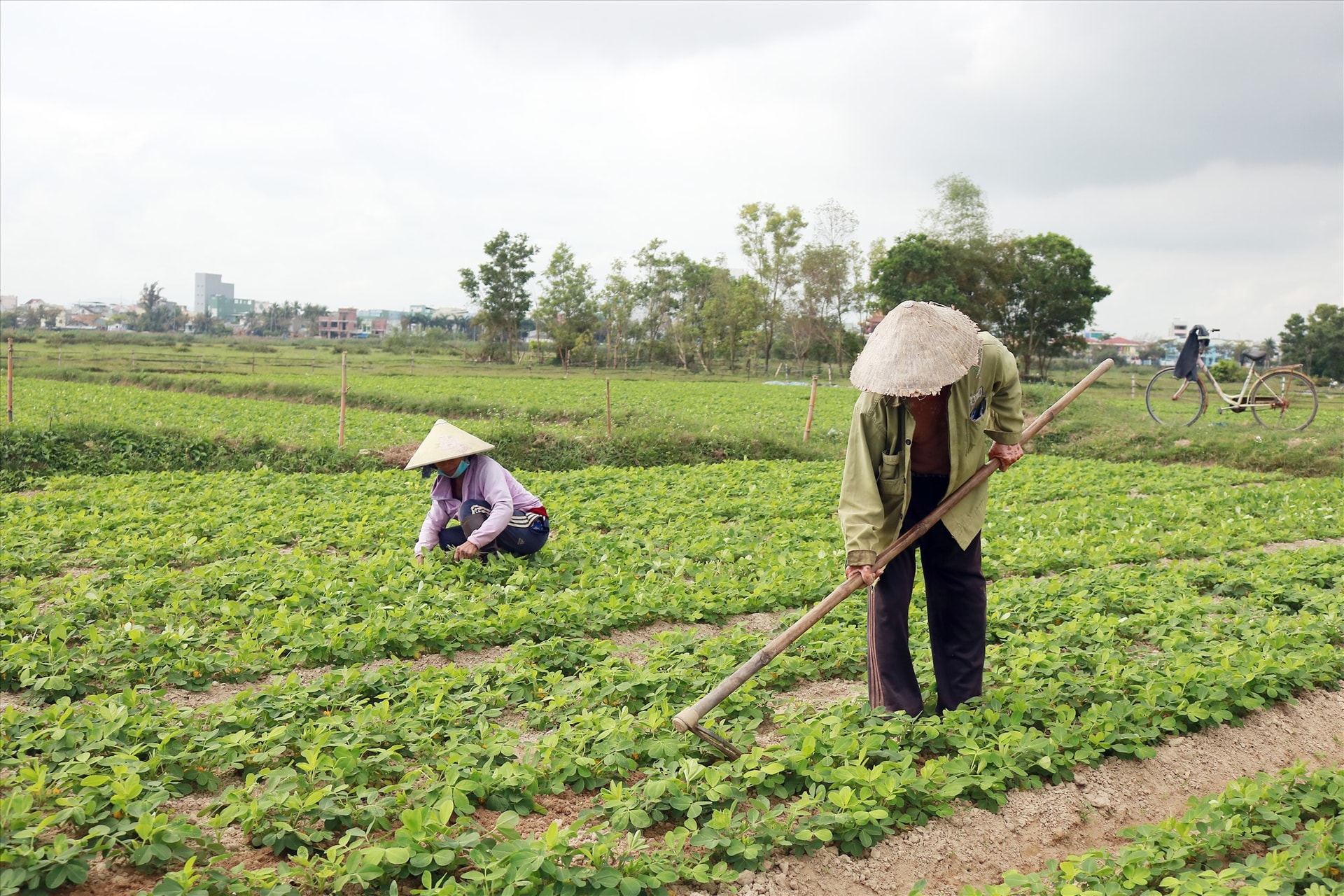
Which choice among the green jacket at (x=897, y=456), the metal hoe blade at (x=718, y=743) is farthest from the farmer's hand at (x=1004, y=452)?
the metal hoe blade at (x=718, y=743)

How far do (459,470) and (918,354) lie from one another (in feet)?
12.7

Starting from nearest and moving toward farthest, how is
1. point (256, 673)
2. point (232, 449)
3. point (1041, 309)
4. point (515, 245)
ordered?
point (256, 673)
point (232, 449)
point (1041, 309)
point (515, 245)

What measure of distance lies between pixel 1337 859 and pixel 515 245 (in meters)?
60.2

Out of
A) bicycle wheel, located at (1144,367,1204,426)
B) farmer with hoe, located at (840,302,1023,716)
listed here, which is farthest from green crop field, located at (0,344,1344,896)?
bicycle wheel, located at (1144,367,1204,426)

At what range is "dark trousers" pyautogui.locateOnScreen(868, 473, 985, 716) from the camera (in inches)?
170

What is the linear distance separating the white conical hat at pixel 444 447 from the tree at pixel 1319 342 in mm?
53077

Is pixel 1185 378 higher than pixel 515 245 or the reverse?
the reverse

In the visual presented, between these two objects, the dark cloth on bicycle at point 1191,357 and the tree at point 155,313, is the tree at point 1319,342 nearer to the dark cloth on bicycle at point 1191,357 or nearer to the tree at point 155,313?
the dark cloth on bicycle at point 1191,357

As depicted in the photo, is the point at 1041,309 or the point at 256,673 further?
the point at 1041,309

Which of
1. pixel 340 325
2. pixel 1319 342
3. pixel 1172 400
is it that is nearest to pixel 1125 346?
pixel 1319 342

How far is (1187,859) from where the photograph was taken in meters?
3.31

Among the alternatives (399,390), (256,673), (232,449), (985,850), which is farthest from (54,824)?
(399,390)

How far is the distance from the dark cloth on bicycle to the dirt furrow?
51.2ft

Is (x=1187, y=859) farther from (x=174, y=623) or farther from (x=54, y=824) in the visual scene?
(x=174, y=623)
